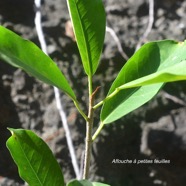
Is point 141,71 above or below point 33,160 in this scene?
above

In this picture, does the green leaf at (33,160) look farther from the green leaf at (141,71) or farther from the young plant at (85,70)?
the green leaf at (141,71)

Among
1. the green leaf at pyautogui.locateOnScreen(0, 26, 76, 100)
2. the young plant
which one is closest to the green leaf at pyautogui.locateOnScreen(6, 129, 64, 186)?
the young plant

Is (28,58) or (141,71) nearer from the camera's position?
(28,58)

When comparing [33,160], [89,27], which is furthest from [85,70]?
[33,160]

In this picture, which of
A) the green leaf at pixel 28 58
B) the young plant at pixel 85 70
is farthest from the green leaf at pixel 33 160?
the green leaf at pixel 28 58

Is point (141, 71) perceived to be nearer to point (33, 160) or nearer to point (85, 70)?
point (85, 70)
